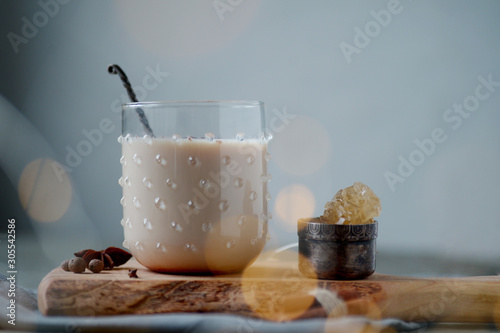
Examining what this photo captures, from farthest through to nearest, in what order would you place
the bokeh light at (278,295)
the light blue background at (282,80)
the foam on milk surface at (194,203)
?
the light blue background at (282,80), the foam on milk surface at (194,203), the bokeh light at (278,295)

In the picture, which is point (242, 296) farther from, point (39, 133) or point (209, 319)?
point (39, 133)

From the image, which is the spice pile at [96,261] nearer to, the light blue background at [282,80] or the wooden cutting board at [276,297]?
the wooden cutting board at [276,297]

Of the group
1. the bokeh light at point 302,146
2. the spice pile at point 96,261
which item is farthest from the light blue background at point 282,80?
the spice pile at point 96,261

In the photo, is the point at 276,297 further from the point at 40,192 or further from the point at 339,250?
the point at 40,192

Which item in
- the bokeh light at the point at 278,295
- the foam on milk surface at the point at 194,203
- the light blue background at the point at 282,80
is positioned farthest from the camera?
the light blue background at the point at 282,80

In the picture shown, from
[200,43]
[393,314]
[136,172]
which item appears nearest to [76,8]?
[200,43]

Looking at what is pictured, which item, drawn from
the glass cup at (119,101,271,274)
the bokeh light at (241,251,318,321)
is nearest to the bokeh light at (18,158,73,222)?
the glass cup at (119,101,271,274)
